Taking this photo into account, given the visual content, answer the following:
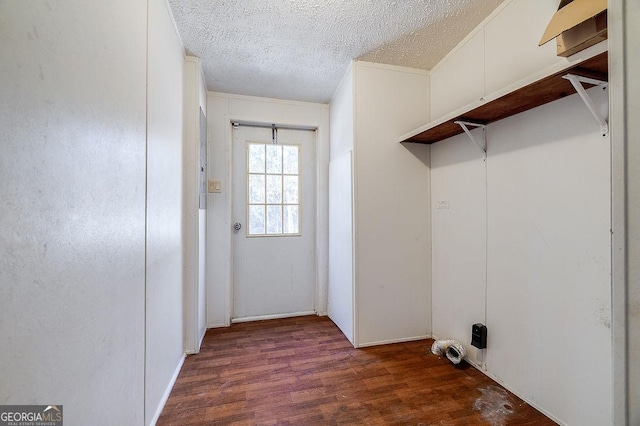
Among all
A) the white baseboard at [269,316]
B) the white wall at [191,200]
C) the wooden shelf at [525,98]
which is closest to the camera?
the wooden shelf at [525,98]

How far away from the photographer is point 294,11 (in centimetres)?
165

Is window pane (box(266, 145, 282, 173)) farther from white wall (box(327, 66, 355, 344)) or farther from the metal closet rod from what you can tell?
white wall (box(327, 66, 355, 344))

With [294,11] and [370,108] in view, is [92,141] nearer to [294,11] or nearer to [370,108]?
[294,11]

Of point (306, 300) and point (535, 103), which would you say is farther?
point (306, 300)

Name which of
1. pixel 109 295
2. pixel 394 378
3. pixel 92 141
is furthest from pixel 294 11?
pixel 394 378

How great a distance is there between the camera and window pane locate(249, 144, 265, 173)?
285cm

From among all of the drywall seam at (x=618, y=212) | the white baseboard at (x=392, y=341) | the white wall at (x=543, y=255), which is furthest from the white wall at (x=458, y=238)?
the drywall seam at (x=618, y=212)

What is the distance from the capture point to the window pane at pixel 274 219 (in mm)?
2910

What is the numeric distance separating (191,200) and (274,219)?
1002 mm

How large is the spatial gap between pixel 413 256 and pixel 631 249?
1811mm

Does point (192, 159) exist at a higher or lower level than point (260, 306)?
higher

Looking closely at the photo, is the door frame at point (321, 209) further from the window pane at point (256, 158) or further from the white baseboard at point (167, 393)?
the white baseboard at point (167, 393)

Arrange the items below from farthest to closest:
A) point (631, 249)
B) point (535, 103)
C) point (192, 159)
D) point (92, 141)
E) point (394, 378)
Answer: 1. point (192, 159)
2. point (394, 378)
3. point (535, 103)
4. point (92, 141)
5. point (631, 249)

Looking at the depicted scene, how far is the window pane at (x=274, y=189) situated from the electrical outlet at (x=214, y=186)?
0.53 meters
